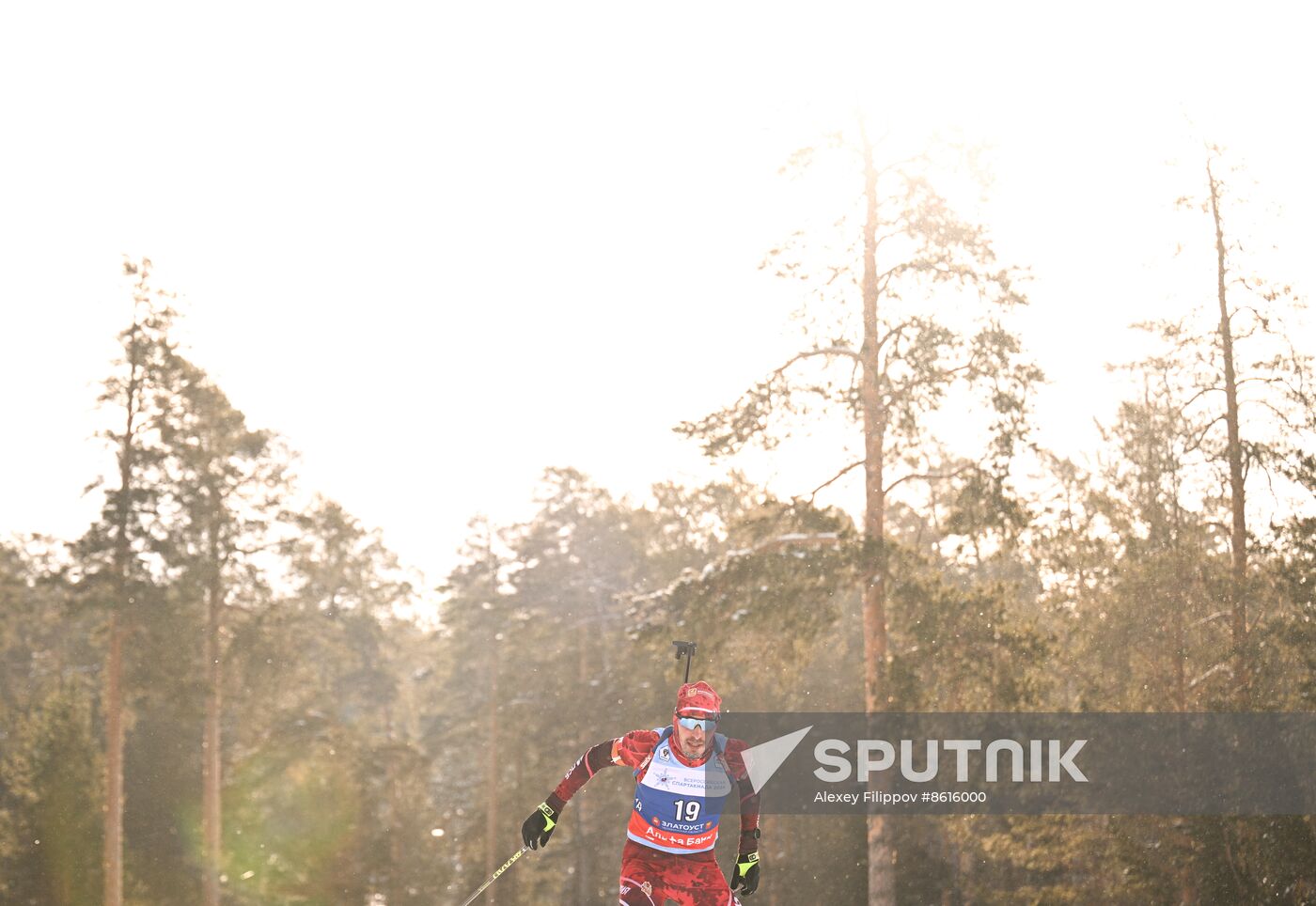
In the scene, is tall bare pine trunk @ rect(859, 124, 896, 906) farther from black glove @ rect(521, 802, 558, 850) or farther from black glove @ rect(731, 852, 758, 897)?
black glove @ rect(521, 802, 558, 850)

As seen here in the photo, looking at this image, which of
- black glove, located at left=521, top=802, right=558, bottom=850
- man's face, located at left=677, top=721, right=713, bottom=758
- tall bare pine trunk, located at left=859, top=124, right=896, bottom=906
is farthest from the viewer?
tall bare pine trunk, located at left=859, top=124, right=896, bottom=906

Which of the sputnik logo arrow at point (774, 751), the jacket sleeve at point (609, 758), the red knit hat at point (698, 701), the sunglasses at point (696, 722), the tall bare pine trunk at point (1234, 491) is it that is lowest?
the sputnik logo arrow at point (774, 751)

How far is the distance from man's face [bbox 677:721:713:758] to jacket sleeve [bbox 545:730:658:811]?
0.24m

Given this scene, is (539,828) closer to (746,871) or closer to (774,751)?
(746,871)

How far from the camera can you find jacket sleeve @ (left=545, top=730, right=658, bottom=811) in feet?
29.8

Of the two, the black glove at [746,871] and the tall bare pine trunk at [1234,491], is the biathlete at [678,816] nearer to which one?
the black glove at [746,871]

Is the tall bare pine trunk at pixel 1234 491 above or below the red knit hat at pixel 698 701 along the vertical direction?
above

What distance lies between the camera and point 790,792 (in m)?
24.9

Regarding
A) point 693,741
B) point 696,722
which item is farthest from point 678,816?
point 696,722

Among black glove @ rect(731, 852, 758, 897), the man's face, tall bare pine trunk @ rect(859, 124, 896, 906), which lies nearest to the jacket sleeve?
the man's face

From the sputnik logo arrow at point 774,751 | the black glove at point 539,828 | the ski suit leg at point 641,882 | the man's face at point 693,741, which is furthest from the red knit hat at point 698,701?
the sputnik logo arrow at point 774,751

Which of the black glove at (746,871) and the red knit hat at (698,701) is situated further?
the black glove at (746,871)

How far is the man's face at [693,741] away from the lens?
878 centimetres

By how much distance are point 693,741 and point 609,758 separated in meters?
0.74
